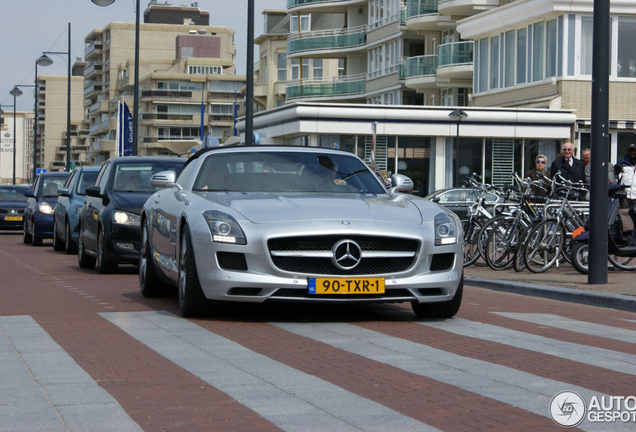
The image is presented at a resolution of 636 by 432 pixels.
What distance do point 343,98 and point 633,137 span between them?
29.2 meters

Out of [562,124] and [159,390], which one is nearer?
[159,390]

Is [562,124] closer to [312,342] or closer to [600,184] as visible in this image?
[600,184]

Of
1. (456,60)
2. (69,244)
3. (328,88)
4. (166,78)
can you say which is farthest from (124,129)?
(166,78)

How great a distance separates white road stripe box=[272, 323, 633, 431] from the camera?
5875 mm

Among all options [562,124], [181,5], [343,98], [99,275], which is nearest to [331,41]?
[343,98]

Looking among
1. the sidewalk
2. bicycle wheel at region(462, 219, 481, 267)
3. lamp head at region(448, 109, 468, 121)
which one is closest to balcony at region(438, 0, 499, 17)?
lamp head at region(448, 109, 468, 121)

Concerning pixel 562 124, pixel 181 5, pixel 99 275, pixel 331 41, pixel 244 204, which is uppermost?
pixel 181 5

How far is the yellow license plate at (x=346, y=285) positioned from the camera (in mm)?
8758

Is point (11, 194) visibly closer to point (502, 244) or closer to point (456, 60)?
point (456, 60)

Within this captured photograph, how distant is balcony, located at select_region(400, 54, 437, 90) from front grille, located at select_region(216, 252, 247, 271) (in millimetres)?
46224

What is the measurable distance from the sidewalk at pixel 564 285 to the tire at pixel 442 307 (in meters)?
2.85

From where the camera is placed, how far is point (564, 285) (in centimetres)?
1371

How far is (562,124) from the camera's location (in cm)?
4072

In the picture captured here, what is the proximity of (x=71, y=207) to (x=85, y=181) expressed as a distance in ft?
3.62
